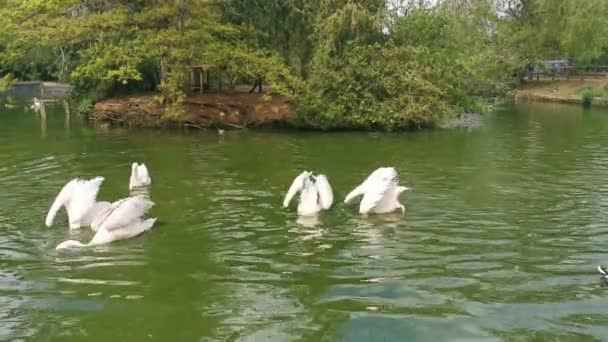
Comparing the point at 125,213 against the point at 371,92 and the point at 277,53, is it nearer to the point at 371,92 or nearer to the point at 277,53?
the point at 371,92

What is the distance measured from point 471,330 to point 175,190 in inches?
294

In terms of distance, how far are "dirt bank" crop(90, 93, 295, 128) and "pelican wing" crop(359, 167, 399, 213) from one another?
13.0 metres

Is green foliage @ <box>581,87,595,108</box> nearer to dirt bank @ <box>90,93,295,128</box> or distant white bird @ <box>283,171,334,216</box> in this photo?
dirt bank @ <box>90,93,295,128</box>

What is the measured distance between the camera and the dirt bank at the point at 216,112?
23219 mm

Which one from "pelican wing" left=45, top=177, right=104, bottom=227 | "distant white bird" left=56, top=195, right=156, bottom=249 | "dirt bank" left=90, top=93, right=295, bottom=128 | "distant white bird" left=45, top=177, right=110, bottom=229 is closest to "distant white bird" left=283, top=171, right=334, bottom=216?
"distant white bird" left=56, top=195, right=156, bottom=249

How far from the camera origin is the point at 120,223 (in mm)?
8531

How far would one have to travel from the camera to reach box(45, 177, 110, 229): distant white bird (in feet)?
30.1

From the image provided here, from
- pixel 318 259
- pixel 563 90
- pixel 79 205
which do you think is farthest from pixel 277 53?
pixel 563 90

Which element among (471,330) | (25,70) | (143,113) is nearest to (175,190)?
(471,330)

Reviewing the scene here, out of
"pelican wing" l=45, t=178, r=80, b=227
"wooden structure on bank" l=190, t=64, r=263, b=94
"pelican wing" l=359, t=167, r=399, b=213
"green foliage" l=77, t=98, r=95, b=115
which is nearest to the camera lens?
"pelican wing" l=45, t=178, r=80, b=227

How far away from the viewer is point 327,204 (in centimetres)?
1001

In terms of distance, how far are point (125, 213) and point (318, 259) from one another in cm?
261

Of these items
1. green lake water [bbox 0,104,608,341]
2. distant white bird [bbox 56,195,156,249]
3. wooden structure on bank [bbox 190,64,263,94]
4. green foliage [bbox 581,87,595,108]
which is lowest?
green lake water [bbox 0,104,608,341]

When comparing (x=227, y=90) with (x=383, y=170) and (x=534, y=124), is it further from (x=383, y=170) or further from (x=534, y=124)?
(x=383, y=170)
